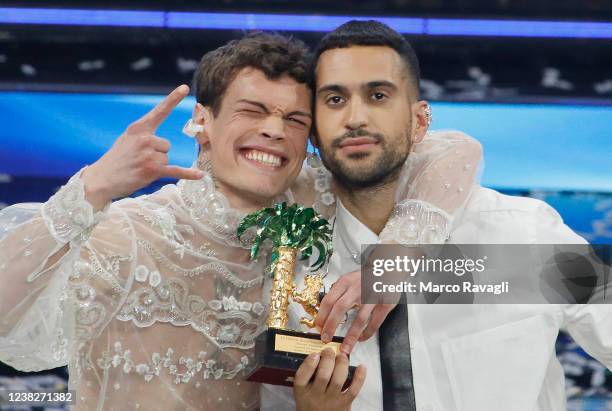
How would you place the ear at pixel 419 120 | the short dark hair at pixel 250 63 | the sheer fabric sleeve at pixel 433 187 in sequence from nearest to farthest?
the sheer fabric sleeve at pixel 433 187
the short dark hair at pixel 250 63
the ear at pixel 419 120

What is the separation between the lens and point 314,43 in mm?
3732

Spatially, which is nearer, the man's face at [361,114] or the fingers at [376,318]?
the fingers at [376,318]

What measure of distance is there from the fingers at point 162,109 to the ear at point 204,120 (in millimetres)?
530

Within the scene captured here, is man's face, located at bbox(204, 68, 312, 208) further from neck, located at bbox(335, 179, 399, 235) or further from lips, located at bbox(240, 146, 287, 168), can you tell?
neck, located at bbox(335, 179, 399, 235)

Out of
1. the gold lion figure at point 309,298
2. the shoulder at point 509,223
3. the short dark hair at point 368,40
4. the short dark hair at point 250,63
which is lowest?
the gold lion figure at point 309,298

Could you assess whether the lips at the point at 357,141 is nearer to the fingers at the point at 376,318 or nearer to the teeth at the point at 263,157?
the teeth at the point at 263,157

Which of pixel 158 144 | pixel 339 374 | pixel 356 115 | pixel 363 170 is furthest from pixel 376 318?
pixel 158 144

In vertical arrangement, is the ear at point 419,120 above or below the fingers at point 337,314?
above

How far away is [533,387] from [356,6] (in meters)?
1.95

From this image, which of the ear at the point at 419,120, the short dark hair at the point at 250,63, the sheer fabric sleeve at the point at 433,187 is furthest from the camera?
the ear at the point at 419,120

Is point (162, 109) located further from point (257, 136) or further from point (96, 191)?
point (257, 136)

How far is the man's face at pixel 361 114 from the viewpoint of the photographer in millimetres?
2309

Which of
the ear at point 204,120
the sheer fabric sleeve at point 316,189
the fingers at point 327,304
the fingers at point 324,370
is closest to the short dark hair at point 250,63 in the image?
the ear at point 204,120

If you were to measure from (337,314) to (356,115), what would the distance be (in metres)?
0.56
